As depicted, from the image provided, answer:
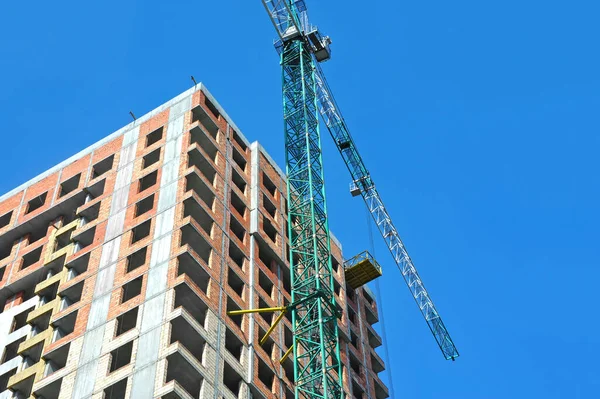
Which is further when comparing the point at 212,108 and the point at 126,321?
the point at 212,108

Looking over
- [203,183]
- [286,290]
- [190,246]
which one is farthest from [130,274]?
[286,290]

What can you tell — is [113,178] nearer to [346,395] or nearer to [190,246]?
[190,246]

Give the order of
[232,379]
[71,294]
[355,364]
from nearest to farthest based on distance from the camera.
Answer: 1. [232,379]
2. [71,294]
3. [355,364]

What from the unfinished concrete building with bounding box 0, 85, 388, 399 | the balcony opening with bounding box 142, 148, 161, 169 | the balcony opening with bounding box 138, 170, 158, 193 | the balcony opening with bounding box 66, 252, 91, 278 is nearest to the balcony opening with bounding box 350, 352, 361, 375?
the unfinished concrete building with bounding box 0, 85, 388, 399

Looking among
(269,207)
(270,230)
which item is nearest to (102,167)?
(269,207)

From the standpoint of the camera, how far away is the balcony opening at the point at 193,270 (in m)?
70.3

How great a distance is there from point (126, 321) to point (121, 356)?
2.79 metres

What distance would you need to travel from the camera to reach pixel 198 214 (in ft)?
248

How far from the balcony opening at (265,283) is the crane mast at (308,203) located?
1855mm

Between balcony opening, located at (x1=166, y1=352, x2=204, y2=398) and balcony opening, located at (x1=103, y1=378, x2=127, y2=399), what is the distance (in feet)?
8.84

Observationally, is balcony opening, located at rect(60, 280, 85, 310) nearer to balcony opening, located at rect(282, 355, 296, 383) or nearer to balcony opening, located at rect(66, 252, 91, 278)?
balcony opening, located at rect(66, 252, 91, 278)

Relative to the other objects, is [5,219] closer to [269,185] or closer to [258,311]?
[269,185]

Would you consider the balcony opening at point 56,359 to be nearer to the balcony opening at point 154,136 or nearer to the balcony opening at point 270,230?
the balcony opening at point 270,230

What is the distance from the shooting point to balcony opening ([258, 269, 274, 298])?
79.3m
